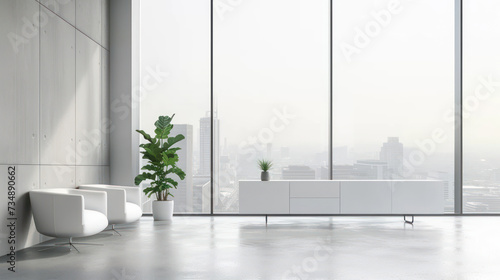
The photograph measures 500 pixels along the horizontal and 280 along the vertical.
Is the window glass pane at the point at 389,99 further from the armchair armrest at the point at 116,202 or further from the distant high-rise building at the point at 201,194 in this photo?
the armchair armrest at the point at 116,202

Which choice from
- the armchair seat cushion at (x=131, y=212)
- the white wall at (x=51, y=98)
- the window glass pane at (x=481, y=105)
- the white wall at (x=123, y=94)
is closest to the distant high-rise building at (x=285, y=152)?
the white wall at (x=123, y=94)

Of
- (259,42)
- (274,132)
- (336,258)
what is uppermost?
(259,42)

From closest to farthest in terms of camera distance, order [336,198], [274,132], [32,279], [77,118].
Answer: [32,279] < [77,118] < [336,198] < [274,132]

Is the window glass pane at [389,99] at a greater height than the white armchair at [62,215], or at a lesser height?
greater

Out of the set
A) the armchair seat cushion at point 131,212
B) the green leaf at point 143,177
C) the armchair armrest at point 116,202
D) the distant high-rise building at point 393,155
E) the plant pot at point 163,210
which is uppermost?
the distant high-rise building at point 393,155

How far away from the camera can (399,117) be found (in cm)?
900

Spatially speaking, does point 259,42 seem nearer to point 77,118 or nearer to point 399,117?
point 399,117

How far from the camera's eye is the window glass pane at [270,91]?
888 cm

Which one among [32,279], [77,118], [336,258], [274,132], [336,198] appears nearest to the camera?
[32,279]

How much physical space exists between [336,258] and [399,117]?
4611 mm

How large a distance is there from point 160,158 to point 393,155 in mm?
3926

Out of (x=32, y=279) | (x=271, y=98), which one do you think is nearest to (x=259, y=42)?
(x=271, y=98)

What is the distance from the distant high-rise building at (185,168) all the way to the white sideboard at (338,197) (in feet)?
4.29

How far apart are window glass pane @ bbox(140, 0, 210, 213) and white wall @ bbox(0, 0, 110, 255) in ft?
2.50
